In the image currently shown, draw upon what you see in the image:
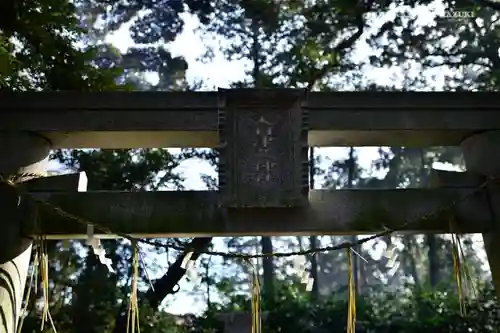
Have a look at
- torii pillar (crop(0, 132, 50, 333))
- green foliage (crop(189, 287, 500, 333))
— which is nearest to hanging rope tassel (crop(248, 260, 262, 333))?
torii pillar (crop(0, 132, 50, 333))


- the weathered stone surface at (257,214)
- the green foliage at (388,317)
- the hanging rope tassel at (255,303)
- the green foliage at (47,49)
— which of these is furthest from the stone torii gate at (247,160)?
the green foliage at (388,317)

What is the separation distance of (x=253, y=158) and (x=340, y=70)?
5.54m

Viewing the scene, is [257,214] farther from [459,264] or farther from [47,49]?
[47,49]

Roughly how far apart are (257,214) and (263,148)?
0.39 metres

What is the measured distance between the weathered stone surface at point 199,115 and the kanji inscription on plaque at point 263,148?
0.32ft

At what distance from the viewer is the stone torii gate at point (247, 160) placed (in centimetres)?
334

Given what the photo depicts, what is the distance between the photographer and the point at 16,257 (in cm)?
333

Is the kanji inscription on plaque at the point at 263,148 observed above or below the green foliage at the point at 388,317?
above

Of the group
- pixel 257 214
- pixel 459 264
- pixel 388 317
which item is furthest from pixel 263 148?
pixel 388 317

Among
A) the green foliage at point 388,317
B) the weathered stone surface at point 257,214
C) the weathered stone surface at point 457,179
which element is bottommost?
the green foliage at point 388,317

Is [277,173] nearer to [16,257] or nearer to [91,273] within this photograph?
[16,257]

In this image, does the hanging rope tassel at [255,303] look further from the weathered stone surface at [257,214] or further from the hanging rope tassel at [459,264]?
the hanging rope tassel at [459,264]

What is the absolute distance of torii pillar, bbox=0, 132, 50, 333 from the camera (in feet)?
10.7

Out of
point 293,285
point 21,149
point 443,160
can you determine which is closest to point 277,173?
point 21,149
